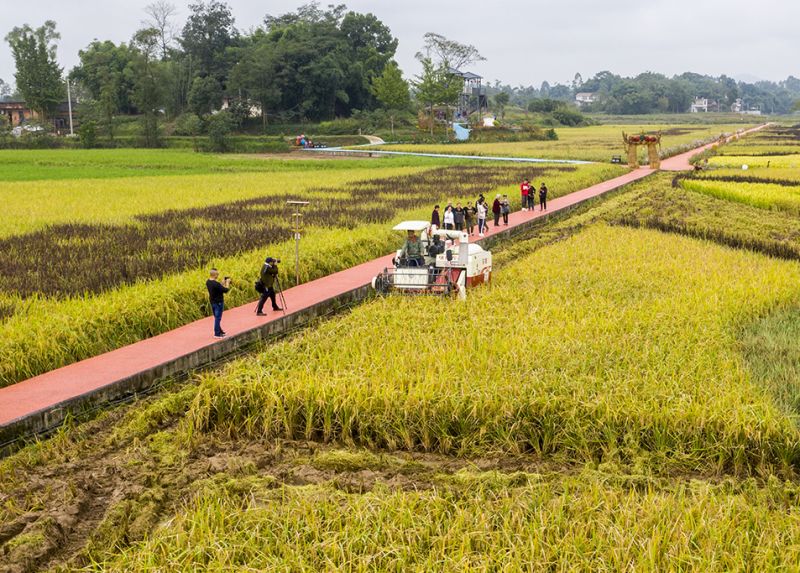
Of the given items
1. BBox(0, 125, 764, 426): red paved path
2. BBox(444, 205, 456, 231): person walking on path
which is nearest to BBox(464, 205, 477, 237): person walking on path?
BBox(444, 205, 456, 231): person walking on path

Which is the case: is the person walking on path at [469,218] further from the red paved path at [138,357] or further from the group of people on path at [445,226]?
the red paved path at [138,357]

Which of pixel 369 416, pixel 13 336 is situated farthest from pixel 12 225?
pixel 369 416

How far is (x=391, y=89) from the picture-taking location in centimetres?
7775

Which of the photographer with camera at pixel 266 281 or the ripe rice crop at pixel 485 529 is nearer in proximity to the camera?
the ripe rice crop at pixel 485 529

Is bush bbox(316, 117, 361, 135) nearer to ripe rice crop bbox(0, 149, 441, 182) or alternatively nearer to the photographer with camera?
ripe rice crop bbox(0, 149, 441, 182)

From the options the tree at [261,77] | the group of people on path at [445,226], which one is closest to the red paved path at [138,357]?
the group of people on path at [445,226]

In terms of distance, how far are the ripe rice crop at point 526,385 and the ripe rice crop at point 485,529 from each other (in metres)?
0.84

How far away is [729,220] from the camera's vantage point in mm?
22125

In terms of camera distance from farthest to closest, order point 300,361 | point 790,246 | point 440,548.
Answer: point 790,246, point 300,361, point 440,548

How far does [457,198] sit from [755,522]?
22.1 m

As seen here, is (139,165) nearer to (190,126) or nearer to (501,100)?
(190,126)

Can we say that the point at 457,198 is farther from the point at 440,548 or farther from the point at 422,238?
the point at 440,548

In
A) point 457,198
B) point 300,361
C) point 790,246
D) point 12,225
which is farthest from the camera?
point 457,198

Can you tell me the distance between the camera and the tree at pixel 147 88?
2675 inches
